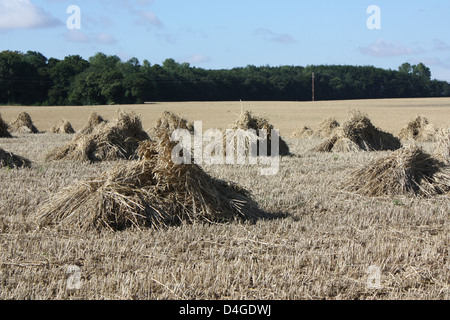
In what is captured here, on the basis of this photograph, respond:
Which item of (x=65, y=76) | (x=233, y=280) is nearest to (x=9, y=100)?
(x=65, y=76)

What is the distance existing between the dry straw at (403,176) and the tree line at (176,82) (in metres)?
66.0

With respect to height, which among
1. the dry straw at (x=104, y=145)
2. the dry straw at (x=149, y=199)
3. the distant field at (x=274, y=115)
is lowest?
the dry straw at (x=149, y=199)

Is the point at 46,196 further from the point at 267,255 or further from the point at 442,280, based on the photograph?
the point at 442,280

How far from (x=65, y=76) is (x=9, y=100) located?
29.1ft

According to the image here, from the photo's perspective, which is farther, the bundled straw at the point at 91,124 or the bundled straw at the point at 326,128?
the bundled straw at the point at 326,128

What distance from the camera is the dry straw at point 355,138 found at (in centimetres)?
1759

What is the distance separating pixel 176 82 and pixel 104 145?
7823 cm

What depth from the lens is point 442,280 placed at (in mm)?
5395

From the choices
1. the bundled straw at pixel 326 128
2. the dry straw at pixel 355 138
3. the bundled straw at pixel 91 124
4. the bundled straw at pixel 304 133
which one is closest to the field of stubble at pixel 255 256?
the dry straw at pixel 355 138

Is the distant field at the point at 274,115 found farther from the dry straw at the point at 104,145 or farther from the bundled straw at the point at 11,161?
the bundled straw at the point at 11,161

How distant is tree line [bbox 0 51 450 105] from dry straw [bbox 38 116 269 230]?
67177 mm

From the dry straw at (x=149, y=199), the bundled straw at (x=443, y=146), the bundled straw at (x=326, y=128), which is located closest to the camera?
the dry straw at (x=149, y=199)

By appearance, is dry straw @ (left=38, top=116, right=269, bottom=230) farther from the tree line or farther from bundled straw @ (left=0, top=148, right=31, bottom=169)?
the tree line

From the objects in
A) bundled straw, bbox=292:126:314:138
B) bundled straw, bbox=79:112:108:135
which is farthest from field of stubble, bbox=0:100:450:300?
bundled straw, bbox=292:126:314:138
